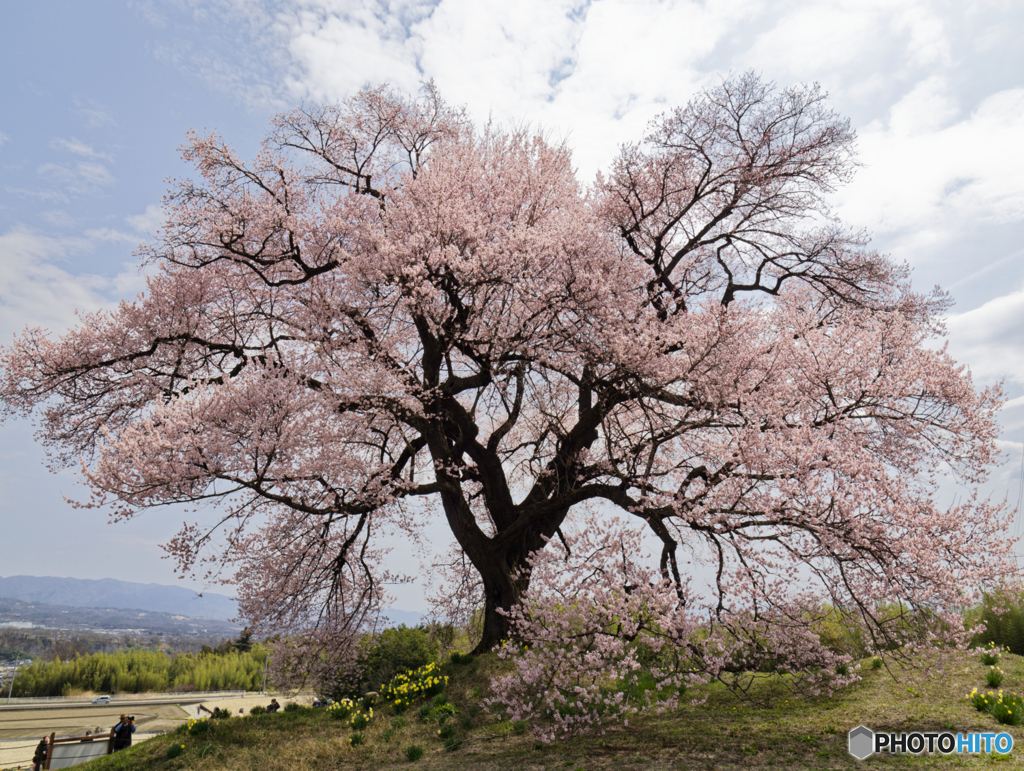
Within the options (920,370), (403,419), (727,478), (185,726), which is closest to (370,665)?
(185,726)

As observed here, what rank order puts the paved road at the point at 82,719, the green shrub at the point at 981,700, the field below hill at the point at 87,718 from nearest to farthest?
the green shrub at the point at 981,700 < the field below hill at the point at 87,718 < the paved road at the point at 82,719

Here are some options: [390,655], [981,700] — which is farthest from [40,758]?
[981,700]

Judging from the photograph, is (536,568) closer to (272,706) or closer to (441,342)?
(441,342)

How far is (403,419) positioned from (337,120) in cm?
603

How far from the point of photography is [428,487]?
396 inches

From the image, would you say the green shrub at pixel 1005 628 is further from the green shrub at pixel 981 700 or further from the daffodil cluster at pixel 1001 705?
the green shrub at pixel 981 700

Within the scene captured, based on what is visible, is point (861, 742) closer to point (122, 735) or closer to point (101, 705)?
Answer: point (122, 735)

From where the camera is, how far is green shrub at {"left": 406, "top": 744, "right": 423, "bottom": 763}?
21.2ft

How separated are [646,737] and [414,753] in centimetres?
271

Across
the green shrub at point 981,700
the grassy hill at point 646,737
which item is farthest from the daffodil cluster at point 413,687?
the green shrub at point 981,700

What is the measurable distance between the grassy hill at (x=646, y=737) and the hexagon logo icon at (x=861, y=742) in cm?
10

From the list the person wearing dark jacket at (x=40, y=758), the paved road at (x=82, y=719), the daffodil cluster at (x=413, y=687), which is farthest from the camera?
the paved road at (x=82, y=719)

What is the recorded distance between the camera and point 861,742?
5.73 metres

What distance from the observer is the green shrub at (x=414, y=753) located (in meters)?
6.47
